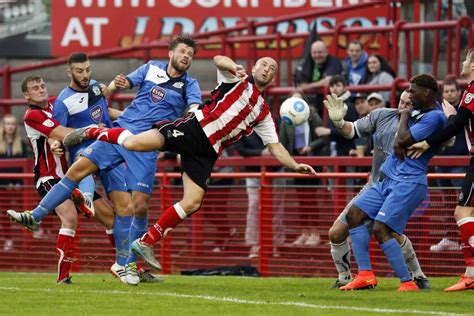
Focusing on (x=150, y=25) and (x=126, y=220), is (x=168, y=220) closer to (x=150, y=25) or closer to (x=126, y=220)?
(x=126, y=220)

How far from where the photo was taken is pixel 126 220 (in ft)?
45.4

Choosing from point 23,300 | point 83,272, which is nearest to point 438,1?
point 83,272

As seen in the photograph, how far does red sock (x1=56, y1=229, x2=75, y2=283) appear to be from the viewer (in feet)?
44.2

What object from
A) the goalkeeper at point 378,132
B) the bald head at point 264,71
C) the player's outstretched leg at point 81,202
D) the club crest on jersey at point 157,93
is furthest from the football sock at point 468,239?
the player's outstretched leg at point 81,202

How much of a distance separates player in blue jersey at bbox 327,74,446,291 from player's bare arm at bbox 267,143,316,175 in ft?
1.80

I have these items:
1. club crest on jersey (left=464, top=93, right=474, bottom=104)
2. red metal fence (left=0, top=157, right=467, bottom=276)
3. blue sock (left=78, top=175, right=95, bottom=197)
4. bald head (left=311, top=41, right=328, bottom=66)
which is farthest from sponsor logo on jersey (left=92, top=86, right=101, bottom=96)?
bald head (left=311, top=41, right=328, bottom=66)

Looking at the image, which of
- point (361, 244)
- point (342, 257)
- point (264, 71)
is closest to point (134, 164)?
point (264, 71)

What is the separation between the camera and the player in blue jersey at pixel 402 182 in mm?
12383

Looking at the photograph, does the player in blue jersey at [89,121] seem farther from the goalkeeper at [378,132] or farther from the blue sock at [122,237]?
the goalkeeper at [378,132]

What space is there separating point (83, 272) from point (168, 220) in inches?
228

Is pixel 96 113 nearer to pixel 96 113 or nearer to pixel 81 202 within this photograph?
pixel 96 113

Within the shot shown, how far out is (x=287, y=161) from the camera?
12.9 meters

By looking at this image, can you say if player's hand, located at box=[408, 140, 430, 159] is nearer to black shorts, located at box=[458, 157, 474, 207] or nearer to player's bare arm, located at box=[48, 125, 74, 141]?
black shorts, located at box=[458, 157, 474, 207]

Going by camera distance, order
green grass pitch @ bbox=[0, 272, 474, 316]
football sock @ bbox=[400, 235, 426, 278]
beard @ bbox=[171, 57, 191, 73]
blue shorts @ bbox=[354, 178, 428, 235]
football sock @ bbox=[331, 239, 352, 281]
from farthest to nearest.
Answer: beard @ bbox=[171, 57, 191, 73] < football sock @ bbox=[331, 239, 352, 281] < football sock @ bbox=[400, 235, 426, 278] < blue shorts @ bbox=[354, 178, 428, 235] < green grass pitch @ bbox=[0, 272, 474, 316]
